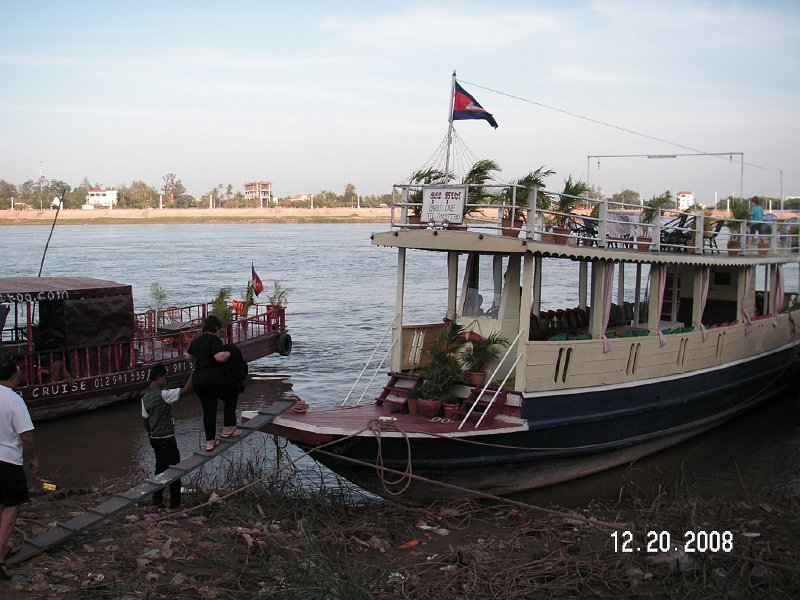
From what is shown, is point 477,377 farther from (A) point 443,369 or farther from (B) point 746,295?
(B) point 746,295

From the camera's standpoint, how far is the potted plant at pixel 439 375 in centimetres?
1011

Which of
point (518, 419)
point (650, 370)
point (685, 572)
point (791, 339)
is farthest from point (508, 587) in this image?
point (791, 339)

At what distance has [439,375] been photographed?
1023 cm

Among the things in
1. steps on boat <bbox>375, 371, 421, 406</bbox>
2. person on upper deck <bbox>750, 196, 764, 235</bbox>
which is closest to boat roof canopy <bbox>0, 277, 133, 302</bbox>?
steps on boat <bbox>375, 371, 421, 406</bbox>

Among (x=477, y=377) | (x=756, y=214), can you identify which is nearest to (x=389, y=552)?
(x=477, y=377)

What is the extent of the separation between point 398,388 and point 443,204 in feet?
8.43

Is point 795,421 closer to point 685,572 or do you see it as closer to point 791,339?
point 791,339

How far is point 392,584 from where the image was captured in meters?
6.83

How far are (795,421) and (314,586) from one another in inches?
508

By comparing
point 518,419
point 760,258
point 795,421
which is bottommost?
point 795,421

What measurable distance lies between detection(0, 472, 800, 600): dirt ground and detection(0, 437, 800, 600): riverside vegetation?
17mm
